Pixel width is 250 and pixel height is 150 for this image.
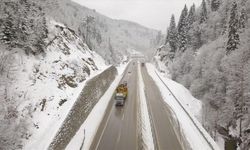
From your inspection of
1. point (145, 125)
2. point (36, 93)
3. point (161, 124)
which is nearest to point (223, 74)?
point (161, 124)

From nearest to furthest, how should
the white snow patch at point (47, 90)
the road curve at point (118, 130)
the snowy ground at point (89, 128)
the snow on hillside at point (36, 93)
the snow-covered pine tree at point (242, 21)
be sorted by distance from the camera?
the snow on hillside at point (36, 93)
the white snow patch at point (47, 90)
the snowy ground at point (89, 128)
the road curve at point (118, 130)
the snow-covered pine tree at point (242, 21)

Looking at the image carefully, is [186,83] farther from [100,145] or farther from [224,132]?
[100,145]

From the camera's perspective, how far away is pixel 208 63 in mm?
51344

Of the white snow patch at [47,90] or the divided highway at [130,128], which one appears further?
the divided highway at [130,128]

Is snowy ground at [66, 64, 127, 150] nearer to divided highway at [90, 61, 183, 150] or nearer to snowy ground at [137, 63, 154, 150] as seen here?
Answer: divided highway at [90, 61, 183, 150]

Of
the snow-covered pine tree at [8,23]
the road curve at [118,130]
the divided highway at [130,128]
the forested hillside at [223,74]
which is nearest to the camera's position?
the road curve at [118,130]

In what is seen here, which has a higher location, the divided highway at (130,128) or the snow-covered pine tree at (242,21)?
the snow-covered pine tree at (242,21)

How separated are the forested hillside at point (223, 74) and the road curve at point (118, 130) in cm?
1577

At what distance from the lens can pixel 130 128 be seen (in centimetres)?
2445

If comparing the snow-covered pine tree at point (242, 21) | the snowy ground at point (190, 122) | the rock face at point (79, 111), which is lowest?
the snowy ground at point (190, 122)

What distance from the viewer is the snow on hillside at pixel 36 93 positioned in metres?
17.1

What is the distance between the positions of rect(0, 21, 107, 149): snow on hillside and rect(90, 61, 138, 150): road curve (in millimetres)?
4297

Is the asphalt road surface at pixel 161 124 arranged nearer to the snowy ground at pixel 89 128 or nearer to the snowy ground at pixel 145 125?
the snowy ground at pixel 145 125

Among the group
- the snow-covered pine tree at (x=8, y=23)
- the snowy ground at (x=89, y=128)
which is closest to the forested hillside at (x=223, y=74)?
the snowy ground at (x=89, y=128)
